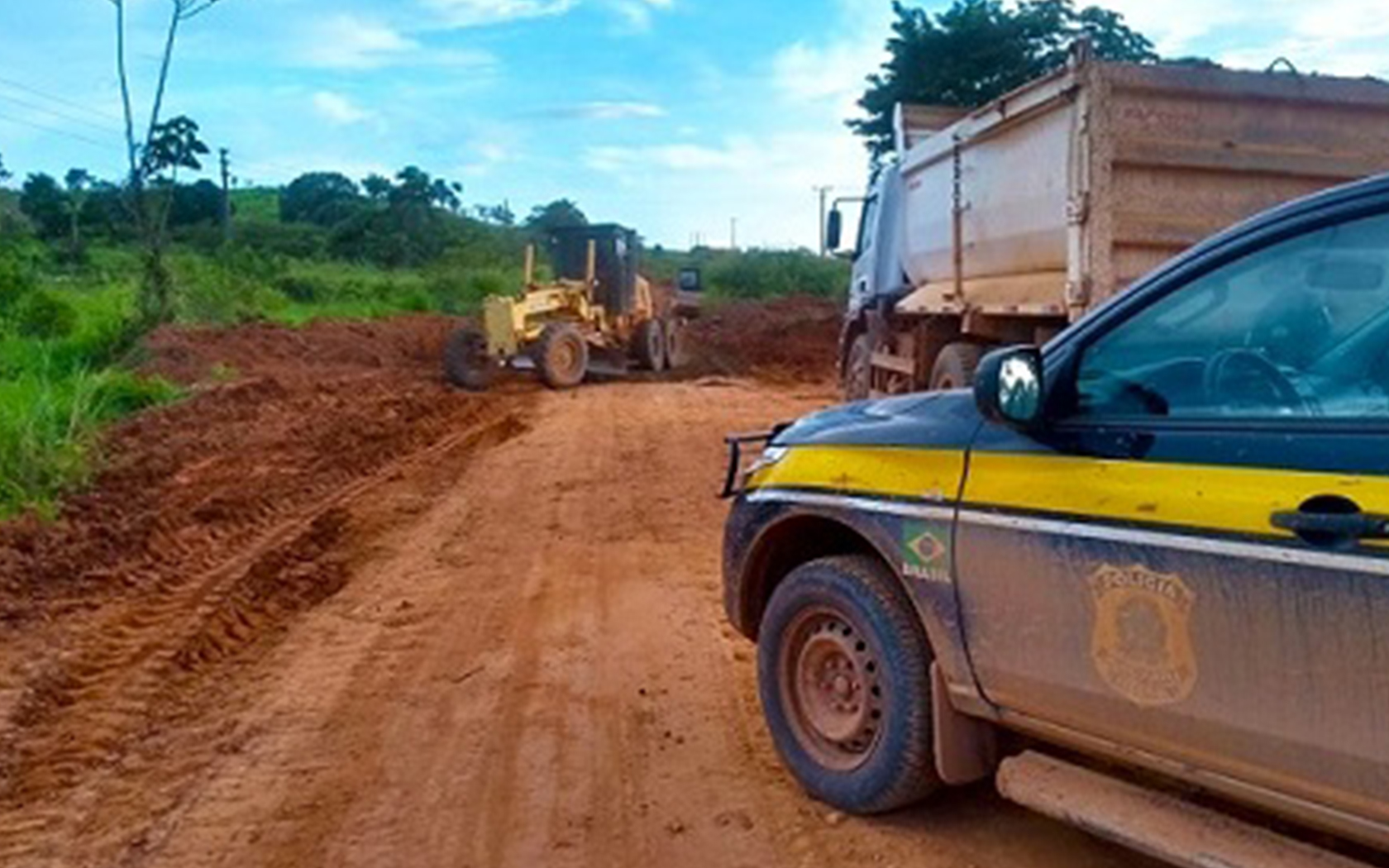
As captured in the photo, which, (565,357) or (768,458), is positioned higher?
(768,458)

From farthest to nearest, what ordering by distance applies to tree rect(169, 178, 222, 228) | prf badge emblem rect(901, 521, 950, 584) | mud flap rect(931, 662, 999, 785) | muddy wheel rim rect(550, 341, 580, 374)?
tree rect(169, 178, 222, 228)
muddy wheel rim rect(550, 341, 580, 374)
mud flap rect(931, 662, 999, 785)
prf badge emblem rect(901, 521, 950, 584)

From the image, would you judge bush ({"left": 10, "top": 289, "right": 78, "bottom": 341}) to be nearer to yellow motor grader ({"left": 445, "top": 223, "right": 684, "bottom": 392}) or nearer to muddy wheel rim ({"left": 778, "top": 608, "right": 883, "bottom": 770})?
yellow motor grader ({"left": 445, "top": 223, "right": 684, "bottom": 392})

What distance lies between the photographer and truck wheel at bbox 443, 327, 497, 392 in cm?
2025

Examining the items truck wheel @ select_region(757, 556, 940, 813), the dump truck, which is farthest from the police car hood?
the dump truck

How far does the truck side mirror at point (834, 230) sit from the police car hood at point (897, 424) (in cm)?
1033

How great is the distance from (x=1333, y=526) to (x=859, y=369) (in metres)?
11.7

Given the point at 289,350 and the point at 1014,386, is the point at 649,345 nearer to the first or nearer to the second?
the point at 289,350

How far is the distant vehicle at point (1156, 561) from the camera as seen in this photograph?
9.32ft

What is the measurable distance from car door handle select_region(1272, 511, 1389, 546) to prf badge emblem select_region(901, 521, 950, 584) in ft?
3.62

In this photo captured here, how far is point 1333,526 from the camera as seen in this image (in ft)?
9.03

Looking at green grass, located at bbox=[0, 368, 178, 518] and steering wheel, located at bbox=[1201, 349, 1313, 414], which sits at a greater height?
steering wheel, located at bbox=[1201, 349, 1313, 414]

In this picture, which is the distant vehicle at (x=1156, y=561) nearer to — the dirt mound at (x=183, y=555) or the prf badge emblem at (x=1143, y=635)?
the prf badge emblem at (x=1143, y=635)

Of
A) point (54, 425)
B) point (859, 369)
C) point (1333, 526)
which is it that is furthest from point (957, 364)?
point (54, 425)

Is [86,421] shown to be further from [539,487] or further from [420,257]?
[420,257]
